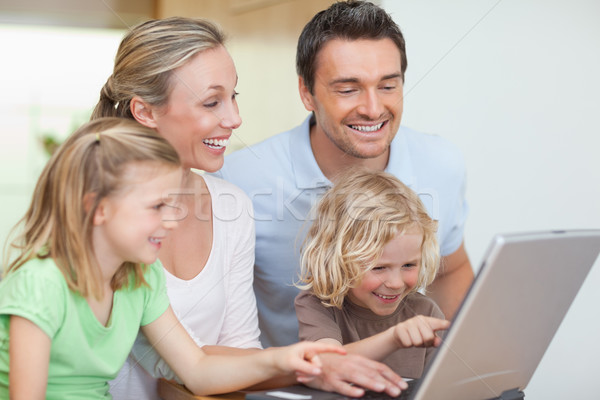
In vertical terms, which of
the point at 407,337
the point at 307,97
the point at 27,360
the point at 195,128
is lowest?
the point at 27,360

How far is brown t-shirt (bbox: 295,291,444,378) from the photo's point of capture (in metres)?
1.18

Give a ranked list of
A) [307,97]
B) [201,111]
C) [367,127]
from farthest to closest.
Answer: [307,97], [367,127], [201,111]

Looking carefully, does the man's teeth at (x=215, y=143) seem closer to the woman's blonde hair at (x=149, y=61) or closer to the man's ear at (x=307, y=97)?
the woman's blonde hair at (x=149, y=61)

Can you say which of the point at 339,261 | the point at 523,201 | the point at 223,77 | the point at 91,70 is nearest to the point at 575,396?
the point at 523,201

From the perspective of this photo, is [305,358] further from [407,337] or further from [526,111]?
[526,111]

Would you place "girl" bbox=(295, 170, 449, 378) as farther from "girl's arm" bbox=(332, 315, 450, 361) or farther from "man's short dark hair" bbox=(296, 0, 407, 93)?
"man's short dark hair" bbox=(296, 0, 407, 93)

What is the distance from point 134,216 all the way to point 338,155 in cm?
74

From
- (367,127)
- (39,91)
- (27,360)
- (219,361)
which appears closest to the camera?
(27,360)

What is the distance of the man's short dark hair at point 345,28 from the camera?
151 cm

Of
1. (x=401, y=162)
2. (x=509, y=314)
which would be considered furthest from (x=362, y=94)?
(x=509, y=314)

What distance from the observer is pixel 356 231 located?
3.94ft

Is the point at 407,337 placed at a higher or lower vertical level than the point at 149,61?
lower

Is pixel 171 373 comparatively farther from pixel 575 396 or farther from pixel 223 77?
pixel 575 396

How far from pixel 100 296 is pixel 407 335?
1.43 ft
